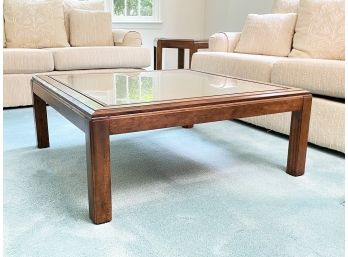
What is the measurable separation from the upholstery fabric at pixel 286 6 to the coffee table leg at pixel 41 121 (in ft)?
6.80

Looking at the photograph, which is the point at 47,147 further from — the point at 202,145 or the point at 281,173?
the point at 281,173

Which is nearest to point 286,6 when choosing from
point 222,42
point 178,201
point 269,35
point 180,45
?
point 269,35

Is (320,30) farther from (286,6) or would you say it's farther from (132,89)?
(132,89)

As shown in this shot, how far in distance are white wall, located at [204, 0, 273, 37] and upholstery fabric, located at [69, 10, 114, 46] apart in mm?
1538

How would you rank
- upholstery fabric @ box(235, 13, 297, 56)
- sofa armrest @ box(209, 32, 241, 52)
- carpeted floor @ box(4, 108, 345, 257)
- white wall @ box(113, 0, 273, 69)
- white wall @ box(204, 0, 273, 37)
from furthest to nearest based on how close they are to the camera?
white wall @ box(113, 0, 273, 69)
white wall @ box(204, 0, 273, 37)
sofa armrest @ box(209, 32, 241, 52)
upholstery fabric @ box(235, 13, 297, 56)
carpeted floor @ box(4, 108, 345, 257)

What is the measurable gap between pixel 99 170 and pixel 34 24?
2.54m

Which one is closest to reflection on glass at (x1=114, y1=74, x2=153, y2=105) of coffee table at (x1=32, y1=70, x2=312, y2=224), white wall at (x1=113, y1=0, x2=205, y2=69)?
coffee table at (x1=32, y1=70, x2=312, y2=224)

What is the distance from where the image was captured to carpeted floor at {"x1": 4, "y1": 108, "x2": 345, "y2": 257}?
1119mm

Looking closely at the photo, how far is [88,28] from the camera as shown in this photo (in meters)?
3.51

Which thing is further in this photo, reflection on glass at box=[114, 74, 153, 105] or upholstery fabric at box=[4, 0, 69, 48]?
upholstery fabric at box=[4, 0, 69, 48]

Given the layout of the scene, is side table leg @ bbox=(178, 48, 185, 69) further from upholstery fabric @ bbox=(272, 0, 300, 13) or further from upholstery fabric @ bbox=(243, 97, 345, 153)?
upholstery fabric @ bbox=(243, 97, 345, 153)

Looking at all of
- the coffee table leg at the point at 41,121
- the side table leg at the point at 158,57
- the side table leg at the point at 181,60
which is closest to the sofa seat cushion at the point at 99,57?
the side table leg at the point at 158,57

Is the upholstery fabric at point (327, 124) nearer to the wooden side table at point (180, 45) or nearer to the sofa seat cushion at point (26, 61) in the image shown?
the wooden side table at point (180, 45)

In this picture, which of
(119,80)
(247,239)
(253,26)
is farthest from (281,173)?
(253,26)
